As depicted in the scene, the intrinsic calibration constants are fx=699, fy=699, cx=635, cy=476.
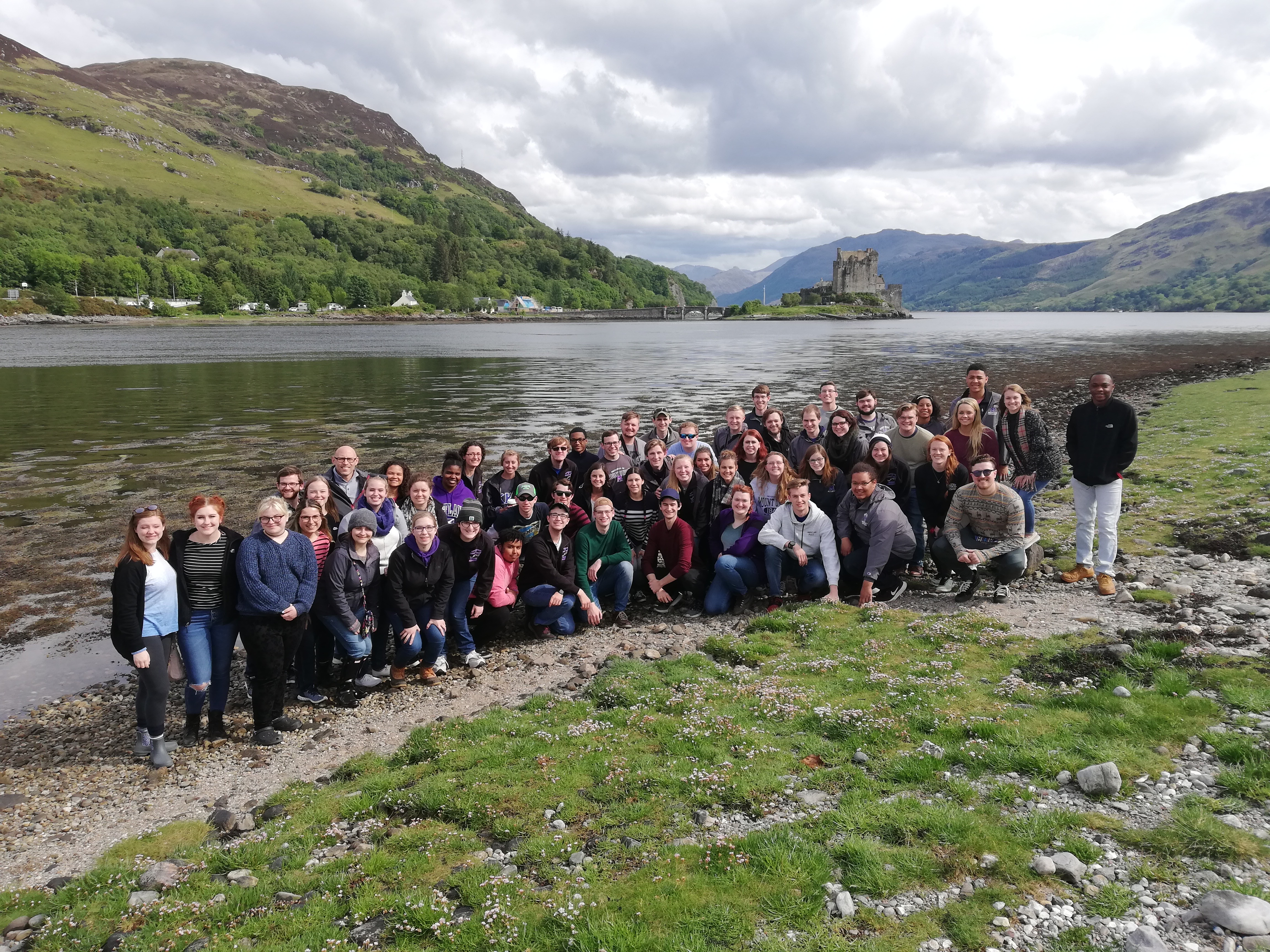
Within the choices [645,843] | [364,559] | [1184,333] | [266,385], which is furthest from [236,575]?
[1184,333]

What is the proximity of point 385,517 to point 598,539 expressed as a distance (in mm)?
3933

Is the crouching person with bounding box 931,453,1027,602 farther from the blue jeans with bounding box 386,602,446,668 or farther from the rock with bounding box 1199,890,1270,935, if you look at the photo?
the blue jeans with bounding box 386,602,446,668

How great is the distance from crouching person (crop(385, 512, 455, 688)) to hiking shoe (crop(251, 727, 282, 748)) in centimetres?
193

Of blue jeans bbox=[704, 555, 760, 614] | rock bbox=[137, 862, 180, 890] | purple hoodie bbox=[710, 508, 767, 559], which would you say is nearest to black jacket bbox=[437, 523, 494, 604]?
blue jeans bbox=[704, 555, 760, 614]

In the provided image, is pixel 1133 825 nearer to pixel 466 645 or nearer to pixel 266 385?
pixel 466 645

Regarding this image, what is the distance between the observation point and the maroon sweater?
13.7 meters

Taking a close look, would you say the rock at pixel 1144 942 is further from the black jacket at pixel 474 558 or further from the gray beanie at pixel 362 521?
the gray beanie at pixel 362 521

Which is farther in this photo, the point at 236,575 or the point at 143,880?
the point at 236,575

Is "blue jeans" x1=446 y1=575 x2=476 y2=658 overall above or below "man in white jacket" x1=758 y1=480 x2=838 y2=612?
below

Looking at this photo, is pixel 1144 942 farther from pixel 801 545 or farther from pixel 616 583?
pixel 616 583

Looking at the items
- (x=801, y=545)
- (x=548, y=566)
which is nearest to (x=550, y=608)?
(x=548, y=566)

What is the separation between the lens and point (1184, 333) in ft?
413

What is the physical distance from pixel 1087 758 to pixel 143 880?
30.9ft

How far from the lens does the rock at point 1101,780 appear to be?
21.8ft
